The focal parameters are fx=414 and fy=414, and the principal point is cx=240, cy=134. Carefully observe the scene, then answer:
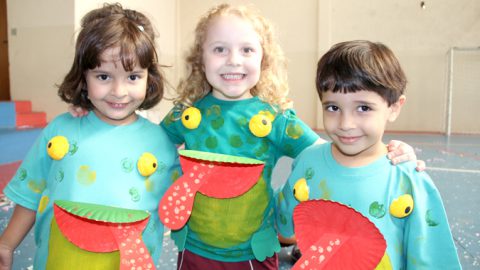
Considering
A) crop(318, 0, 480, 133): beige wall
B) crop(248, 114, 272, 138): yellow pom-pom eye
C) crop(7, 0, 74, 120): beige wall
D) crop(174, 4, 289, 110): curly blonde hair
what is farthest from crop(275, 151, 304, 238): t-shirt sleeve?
crop(318, 0, 480, 133): beige wall

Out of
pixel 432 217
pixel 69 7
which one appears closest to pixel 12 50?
pixel 69 7

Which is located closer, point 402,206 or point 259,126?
point 402,206

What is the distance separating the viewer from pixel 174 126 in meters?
1.23

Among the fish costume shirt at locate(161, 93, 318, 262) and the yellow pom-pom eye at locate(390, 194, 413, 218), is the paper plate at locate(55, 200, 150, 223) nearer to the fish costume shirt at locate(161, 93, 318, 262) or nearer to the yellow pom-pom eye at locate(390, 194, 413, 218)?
the fish costume shirt at locate(161, 93, 318, 262)

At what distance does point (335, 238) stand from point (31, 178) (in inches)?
30.8

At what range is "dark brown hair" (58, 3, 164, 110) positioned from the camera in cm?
104

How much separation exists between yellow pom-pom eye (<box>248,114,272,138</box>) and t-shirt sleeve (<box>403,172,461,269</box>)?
41cm

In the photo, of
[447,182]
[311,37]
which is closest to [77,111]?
[447,182]

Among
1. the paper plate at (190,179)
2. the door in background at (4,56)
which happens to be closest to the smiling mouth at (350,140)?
the paper plate at (190,179)

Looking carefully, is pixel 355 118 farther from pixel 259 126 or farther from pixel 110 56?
pixel 110 56

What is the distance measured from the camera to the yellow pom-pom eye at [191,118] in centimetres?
116

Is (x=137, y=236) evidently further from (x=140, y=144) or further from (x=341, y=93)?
(x=341, y=93)

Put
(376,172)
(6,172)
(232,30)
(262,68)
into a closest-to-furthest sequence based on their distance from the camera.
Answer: (376,172)
(232,30)
(262,68)
(6,172)

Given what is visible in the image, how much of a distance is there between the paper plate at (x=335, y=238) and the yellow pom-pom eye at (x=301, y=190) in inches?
4.6
